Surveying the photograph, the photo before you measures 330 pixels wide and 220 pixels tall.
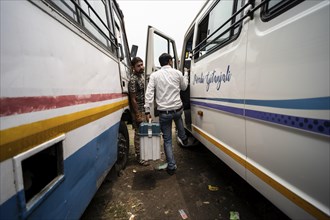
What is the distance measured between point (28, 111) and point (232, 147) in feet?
5.79

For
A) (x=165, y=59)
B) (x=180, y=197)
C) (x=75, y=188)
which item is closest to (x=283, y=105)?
(x=75, y=188)

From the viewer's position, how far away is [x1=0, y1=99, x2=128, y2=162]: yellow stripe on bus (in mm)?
836

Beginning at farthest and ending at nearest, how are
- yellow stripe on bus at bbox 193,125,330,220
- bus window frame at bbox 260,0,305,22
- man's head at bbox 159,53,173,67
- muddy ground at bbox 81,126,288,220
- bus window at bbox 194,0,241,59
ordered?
man's head at bbox 159,53,173,67
muddy ground at bbox 81,126,288,220
bus window at bbox 194,0,241,59
bus window frame at bbox 260,0,305,22
yellow stripe on bus at bbox 193,125,330,220

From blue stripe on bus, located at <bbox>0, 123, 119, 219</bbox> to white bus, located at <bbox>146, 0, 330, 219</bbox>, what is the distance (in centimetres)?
131

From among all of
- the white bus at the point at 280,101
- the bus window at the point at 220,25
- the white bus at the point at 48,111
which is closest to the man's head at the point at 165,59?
the bus window at the point at 220,25

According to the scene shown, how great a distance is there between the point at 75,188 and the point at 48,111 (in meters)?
0.63

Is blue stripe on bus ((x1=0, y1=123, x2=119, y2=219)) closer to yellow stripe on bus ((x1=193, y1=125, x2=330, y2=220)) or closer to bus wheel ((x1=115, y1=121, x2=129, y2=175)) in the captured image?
bus wheel ((x1=115, y1=121, x2=129, y2=175))

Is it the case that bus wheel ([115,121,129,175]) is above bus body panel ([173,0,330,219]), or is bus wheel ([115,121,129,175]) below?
below

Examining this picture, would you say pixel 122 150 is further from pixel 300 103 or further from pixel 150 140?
pixel 300 103

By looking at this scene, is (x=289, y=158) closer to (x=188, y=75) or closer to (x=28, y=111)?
(x=28, y=111)

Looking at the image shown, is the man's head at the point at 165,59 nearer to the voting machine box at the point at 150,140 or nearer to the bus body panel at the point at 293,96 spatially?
the voting machine box at the point at 150,140

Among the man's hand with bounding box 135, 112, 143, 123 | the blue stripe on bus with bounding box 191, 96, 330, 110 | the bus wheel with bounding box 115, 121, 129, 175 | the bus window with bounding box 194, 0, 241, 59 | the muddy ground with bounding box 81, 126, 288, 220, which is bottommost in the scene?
the muddy ground with bounding box 81, 126, 288, 220

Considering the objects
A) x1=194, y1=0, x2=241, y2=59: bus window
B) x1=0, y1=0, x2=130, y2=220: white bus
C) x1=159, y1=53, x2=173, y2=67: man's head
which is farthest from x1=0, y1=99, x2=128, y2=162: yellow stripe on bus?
x1=159, y1=53, x2=173, y2=67: man's head

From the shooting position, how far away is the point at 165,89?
3.20 meters
